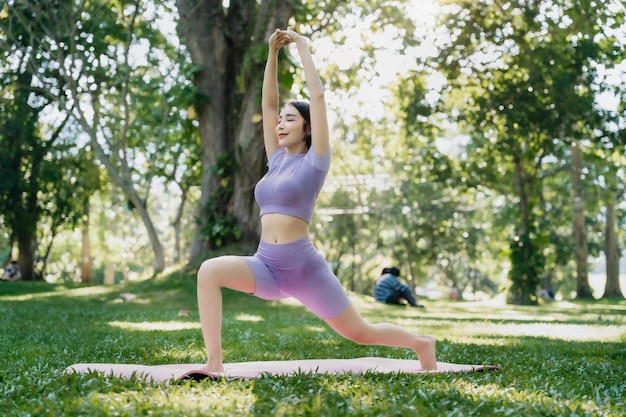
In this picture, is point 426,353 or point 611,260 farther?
point 611,260

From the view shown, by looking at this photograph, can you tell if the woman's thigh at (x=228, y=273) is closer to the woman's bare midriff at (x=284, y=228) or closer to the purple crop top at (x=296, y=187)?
the woman's bare midriff at (x=284, y=228)

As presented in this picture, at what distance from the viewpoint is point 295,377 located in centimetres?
465

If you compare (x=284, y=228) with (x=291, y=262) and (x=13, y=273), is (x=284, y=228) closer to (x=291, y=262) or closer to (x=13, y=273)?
(x=291, y=262)

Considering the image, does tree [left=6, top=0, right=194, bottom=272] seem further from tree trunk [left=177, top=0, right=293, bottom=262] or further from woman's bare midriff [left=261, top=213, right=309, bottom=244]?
woman's bare midriff [left=261, top=213, right=309, bottom=244]

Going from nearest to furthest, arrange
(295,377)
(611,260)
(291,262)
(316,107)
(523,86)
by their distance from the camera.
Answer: (295,377) → (291,262) → (316,107) → (523,86) → (611,260)

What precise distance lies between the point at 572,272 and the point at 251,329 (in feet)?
186

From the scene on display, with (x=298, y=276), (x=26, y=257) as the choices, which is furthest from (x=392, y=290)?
(x=26, y=257)

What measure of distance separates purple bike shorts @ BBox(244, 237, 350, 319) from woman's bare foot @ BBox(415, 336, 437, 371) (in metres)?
0.71

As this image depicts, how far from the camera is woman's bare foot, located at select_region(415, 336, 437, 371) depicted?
5457 millimetres

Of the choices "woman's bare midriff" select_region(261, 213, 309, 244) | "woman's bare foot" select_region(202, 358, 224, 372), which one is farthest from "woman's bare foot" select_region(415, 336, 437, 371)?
"woman's bare foot" select_region(202, 358, 224, 372)

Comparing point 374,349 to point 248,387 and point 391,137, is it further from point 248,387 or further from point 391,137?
point 391,137

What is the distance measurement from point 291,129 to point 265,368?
1.67m

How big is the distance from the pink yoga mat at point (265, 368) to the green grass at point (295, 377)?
7.6 inches

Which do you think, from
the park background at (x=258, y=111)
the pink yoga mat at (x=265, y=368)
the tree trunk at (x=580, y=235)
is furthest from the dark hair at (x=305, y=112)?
the tree trunk at (x=580, y=235)
